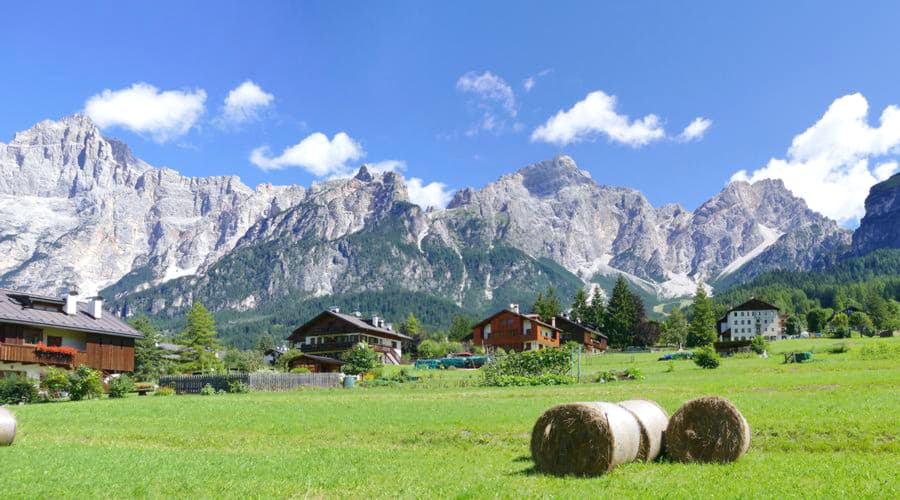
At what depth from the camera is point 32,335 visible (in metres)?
57.0

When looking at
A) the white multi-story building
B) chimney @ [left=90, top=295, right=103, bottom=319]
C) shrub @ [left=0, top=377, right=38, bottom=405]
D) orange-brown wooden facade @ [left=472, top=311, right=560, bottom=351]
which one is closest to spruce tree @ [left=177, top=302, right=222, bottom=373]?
chimney @ [left=90, top=295, right=103, bottom=319]

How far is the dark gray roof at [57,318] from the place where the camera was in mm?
55969

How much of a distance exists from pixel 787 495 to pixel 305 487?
9786mm

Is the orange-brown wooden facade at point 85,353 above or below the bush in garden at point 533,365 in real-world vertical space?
above

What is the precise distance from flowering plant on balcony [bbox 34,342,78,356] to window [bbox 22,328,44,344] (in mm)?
569

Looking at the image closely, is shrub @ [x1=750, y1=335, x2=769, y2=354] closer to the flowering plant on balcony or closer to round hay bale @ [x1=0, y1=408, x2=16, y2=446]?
the flowering plant on balcony

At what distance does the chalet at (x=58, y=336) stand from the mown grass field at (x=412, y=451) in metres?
22.3

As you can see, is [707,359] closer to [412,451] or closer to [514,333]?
[412,451]

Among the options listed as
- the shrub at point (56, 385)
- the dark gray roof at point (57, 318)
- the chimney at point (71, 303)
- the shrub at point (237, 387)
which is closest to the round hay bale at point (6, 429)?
the shrub at point (56, 385)

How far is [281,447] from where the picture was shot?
23016 mm

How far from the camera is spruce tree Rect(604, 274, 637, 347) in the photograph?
13075 centimetres

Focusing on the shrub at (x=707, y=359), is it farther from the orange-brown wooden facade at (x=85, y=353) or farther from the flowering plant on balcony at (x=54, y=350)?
the flowering plant on balcony at (x=54, y=350)

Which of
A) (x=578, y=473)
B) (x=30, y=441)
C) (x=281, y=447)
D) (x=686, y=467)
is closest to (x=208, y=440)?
(x=281, y=447)

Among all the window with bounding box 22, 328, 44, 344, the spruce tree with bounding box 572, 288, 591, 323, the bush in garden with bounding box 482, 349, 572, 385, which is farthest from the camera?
the spruce tree with bounding box 572, 288, 591, 323
